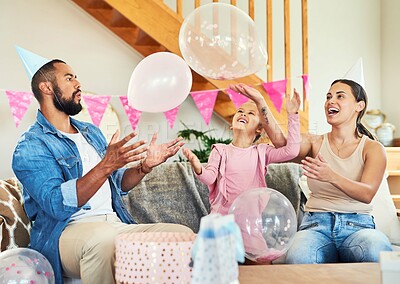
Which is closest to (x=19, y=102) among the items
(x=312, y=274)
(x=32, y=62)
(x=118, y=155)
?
(x=32, y=62)

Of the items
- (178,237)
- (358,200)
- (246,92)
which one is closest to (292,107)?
(246,92)

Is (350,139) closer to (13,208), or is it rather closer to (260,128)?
(260,128)

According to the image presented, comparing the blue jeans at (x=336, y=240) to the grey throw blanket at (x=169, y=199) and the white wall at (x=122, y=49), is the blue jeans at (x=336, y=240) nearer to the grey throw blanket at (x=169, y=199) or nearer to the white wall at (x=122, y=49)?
the grey throw blanket at (x=169, y=199)

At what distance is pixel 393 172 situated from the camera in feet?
13.2

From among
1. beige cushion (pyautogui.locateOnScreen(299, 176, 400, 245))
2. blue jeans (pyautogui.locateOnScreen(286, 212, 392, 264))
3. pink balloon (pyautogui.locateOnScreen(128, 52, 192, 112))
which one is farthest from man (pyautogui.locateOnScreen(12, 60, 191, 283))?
beige cushion (pyautogui.locateOnScreen(299, 176, 400, 245))

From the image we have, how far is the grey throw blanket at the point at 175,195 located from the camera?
8.86ft

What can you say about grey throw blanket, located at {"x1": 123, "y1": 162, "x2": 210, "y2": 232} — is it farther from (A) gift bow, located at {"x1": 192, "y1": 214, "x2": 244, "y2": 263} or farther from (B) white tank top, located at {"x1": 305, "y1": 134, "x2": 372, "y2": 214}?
(A) gift bow, located at {"x1": 192, "y1": 214, "x2": 244, "y2": 263}

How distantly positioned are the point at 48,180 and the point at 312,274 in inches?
36.6

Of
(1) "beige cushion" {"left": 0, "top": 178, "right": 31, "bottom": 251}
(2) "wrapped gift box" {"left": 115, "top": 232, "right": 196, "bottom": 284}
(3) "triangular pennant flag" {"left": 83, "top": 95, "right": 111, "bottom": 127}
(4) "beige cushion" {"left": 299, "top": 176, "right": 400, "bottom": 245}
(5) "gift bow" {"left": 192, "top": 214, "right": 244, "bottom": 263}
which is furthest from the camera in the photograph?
(3) "triangular pennant flag" {"left": 83, "top": 95, "right": 111, "bottom": 127}

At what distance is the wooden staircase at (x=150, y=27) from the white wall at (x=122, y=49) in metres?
0.18

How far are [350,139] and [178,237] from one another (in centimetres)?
115

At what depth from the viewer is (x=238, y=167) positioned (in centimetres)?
249

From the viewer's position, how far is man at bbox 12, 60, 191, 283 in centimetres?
199

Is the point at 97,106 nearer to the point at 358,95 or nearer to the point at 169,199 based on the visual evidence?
the point at 169,199
